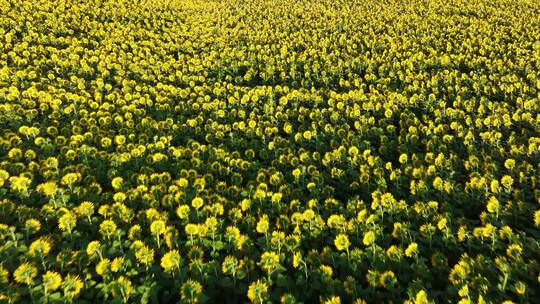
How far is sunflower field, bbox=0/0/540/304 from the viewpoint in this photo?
14.1ft

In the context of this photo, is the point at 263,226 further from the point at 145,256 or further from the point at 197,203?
the point at 145,256

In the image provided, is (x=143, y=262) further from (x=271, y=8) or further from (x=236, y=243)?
(x=271, y=8)

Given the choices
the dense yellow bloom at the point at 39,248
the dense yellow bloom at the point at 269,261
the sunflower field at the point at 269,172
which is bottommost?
the sunflower field at the point at 269,172

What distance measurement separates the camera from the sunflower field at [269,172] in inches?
169

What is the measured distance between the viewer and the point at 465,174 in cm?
689

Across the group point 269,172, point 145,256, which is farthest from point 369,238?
point 145,256

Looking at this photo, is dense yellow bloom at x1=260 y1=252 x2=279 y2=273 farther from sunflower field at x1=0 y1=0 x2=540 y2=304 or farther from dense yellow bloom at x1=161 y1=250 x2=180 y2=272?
dense yellow bloom at x1=161 y1=250 x2=180 y2=272

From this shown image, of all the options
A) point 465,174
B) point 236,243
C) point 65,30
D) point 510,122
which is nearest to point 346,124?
point 465,174

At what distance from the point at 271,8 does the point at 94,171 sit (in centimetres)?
2091

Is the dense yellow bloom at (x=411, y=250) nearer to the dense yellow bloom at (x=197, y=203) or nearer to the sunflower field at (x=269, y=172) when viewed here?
the sunflower field at (x=269, y=172)

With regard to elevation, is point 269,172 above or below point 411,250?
below

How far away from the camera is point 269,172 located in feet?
22.3

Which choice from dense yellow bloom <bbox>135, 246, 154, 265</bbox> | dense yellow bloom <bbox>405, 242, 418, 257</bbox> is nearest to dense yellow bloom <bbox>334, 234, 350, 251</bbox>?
dense yellow bloom <bbox>405, 242, 418, 257</bbox>

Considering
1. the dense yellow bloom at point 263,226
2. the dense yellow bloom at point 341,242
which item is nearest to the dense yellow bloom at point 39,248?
the dense yellow bloom at point 263,226
